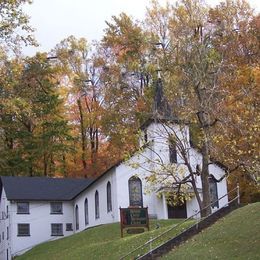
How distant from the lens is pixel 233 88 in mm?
36188

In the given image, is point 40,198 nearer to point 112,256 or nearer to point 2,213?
point 2,213

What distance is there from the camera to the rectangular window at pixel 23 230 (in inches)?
1853

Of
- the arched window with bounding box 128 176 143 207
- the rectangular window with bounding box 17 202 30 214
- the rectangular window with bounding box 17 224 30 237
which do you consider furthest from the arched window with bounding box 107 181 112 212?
the rectangular window with bounding box 17 202 30 214

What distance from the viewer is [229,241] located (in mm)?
20797

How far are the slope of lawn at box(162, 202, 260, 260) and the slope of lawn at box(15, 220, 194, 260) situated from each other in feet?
11.0

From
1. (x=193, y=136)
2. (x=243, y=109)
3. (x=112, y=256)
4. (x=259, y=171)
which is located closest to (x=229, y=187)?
(x=193, y=136)

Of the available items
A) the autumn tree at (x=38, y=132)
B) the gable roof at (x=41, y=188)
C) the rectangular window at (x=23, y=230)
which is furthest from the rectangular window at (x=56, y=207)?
the autumn tree at (x=38, y=132)

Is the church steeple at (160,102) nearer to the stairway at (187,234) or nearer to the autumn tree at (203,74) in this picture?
the autumn tree at (203,74)

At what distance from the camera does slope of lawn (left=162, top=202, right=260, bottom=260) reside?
19328mm

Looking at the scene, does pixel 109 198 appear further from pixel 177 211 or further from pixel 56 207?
pixel 56 207

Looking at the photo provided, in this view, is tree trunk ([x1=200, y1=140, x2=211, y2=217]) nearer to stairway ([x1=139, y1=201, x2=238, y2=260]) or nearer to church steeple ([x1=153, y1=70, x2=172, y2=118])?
stairway ([x1=139, y1=201, x2=238, y2=260])

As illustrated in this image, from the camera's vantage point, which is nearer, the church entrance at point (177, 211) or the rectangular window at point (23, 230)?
the church entrance at point (177, 211)

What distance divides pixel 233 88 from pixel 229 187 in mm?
11878

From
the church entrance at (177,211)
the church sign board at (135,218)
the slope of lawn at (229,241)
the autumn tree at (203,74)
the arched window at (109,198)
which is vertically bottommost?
the slope of lawn at (229,241)
